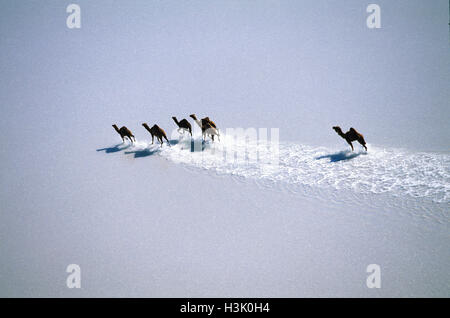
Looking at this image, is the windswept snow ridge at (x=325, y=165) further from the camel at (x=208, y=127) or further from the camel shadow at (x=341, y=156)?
the camel at (x=208, y=127)

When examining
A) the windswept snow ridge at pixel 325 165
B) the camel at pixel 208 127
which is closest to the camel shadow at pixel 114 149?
the windswept snow ridge at pixel 325 165

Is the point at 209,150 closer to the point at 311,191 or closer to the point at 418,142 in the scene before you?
the point at 311,191

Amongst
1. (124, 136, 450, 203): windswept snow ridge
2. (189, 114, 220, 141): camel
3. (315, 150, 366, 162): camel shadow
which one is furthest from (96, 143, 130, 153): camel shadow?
(315, 150, 366, 162): camel shadow

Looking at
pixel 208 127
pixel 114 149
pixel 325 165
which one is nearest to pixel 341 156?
pixel 325 165

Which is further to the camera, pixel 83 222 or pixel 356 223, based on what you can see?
pixel 83 222

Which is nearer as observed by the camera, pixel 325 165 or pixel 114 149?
pixel 325 165

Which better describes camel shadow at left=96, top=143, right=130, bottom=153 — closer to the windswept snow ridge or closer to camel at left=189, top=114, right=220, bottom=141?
the windswept snow ridge

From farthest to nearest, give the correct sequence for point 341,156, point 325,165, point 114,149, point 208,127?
point 114,149 → point 208,127 → point 341,156 → point 325,165

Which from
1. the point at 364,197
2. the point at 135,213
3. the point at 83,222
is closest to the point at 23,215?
the point at 83,222

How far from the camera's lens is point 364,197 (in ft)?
30.4

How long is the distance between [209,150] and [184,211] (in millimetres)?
4672

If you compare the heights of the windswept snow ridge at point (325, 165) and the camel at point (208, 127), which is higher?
the camel at point (208, 127)

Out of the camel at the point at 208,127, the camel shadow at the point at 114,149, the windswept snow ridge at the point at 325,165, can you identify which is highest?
the camel at the point at 208,127

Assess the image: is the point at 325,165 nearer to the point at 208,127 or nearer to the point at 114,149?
the point at 208,127
